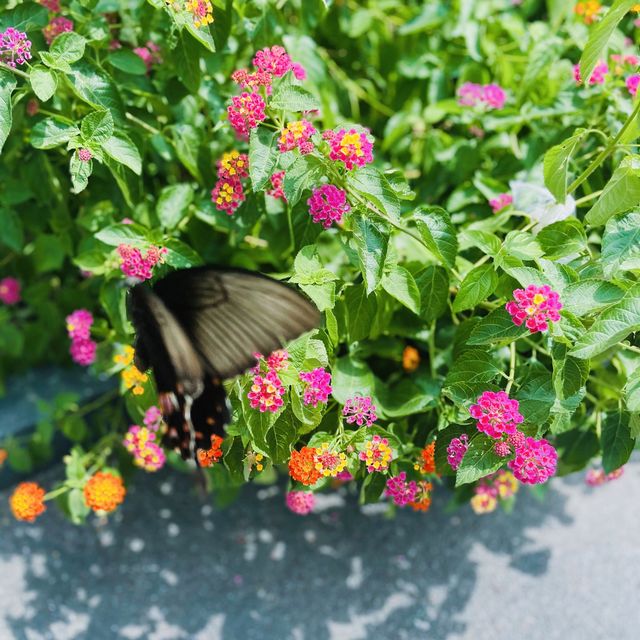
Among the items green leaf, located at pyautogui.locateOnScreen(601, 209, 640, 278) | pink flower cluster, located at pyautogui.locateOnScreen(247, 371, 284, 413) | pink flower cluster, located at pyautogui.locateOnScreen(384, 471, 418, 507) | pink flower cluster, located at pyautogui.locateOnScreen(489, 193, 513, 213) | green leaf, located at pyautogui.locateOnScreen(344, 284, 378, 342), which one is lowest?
pink flower cluster, located at pyautogui.locateOnScreen(384, 471, 418, 507)

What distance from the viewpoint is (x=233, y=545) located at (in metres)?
2.10

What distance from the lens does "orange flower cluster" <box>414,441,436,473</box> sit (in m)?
1.45

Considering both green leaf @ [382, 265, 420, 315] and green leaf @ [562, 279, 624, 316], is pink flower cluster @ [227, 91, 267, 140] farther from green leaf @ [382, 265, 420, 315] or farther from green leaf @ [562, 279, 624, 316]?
green leaf @ [562, 279, 624, 316]

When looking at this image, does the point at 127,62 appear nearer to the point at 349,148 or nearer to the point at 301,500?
the point at 349,148

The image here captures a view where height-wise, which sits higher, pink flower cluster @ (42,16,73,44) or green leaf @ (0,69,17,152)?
pink flower cluster @ (42,16,73,44)

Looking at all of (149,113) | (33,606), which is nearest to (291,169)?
(149,113)

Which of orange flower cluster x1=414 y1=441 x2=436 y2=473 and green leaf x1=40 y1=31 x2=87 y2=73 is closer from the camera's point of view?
green leaf x1=40 y1=31 x2=87 y2=73

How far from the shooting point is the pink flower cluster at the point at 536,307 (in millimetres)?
1180

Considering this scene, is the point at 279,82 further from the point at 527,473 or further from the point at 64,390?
the point at 64,390

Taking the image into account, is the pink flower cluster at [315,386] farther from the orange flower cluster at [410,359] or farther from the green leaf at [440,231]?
the orange flower cluster at [410,359]

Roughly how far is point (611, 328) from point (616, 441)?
0.42m

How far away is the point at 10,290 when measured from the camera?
6.97 feet

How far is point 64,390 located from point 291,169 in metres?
1.38

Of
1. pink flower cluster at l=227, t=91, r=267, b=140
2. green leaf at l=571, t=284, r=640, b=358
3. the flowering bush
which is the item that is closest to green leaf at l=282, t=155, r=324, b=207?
the flowering bush
